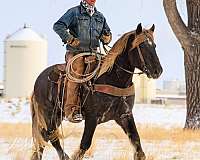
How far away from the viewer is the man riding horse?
6.81 meters

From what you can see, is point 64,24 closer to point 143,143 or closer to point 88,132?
point 88,132

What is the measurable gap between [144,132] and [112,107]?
6878 mm

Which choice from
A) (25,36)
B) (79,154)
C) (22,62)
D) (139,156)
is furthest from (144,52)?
(25,36)

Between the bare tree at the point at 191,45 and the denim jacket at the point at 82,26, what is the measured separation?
6.56 m

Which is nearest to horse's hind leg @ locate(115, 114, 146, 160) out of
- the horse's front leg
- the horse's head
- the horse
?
the horse

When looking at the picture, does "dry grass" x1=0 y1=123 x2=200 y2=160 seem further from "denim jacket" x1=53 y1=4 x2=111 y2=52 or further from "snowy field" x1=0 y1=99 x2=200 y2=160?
"denim jacket" x1=53 y1=4 x2=111 y2=52

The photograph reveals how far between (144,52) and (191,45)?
753 centimetres

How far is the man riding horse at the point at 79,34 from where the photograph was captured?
681 cm

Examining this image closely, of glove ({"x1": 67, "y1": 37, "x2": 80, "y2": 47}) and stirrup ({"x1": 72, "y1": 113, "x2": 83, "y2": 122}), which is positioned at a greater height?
glove ({"x1": 67, "y1": 37, "x2": 80, "y2": 47})

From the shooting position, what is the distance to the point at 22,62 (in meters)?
41.0

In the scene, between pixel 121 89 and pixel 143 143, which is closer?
pixel 121 89

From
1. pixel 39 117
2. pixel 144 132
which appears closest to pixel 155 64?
pixel 39 117

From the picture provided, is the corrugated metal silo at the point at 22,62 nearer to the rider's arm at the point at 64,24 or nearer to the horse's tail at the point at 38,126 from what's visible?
the horse's tail at the point at 38,126

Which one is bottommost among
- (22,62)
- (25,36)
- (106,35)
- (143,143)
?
(143,143)
